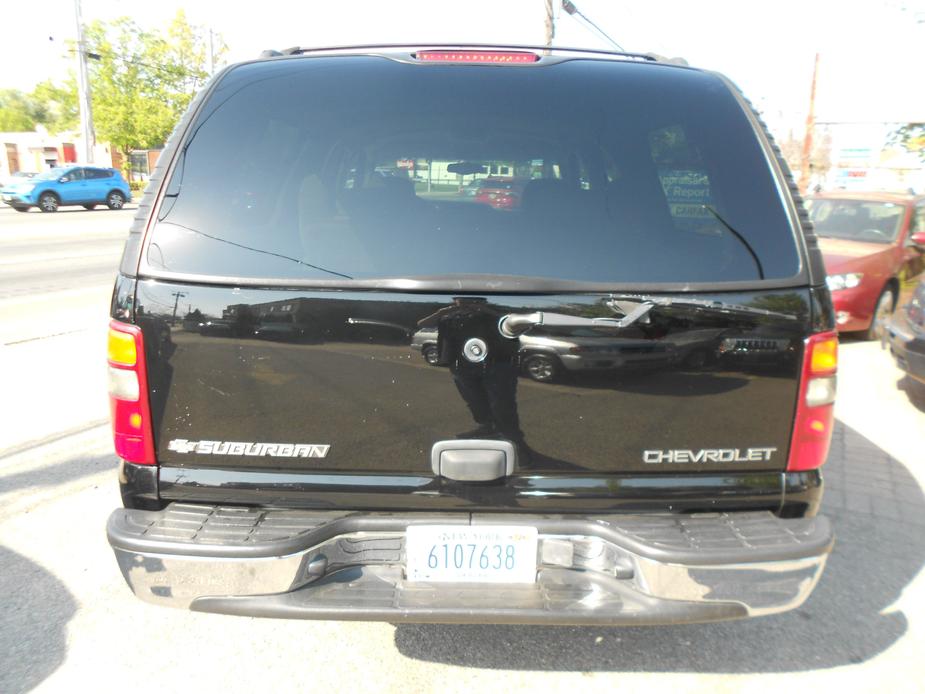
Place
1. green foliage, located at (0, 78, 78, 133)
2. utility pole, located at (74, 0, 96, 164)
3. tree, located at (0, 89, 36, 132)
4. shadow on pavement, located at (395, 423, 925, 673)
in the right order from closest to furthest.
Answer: shadow on pavement, located at (395, 423, 925, 673) → utility pole, located at (74, 0, 96, 164) → green foliage, located at (0, 78, 78, 133) → tree, located at (0, 89, 36, 132)

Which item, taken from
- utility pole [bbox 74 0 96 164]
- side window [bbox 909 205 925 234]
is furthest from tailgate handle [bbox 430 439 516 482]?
utility pole [bbox 74 0 96 164]

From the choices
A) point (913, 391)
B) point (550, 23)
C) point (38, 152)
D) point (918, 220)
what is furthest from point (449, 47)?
point (38, 152)

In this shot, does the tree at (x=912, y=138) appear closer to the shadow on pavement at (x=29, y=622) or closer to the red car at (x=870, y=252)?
the red car at (x=870, y=252)

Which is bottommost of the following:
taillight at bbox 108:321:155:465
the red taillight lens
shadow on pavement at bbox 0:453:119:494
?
shadow on pavement at bbox 0:453:119:494

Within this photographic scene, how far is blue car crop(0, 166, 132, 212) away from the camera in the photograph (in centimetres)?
2623

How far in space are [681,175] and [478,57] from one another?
0.82 m

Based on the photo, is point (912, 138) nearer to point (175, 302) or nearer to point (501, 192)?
point (501, 192)

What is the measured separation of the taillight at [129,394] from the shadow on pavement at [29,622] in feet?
3.23

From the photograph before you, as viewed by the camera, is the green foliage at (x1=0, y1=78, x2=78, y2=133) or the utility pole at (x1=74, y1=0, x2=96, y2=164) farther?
the green foliage at (x1=0, y1=78, x2=78, y2=133)

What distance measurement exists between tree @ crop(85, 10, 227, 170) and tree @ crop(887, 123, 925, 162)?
40714 millimetres

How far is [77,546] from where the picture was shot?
11.4 feet

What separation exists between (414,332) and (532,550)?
75cm

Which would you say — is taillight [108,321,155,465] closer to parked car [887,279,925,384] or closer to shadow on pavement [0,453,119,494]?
shadow on pavement [0,453,119,494]

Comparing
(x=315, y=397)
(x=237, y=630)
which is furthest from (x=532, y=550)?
(x=237, y=630)
